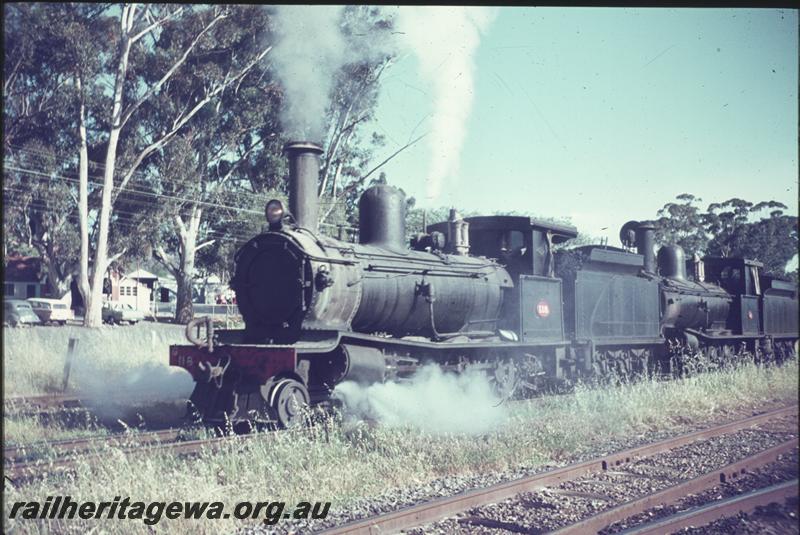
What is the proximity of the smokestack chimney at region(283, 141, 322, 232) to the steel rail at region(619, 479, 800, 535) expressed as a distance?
228 inches

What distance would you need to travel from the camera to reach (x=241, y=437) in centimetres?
797

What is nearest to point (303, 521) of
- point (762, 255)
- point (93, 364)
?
point (93, 364)

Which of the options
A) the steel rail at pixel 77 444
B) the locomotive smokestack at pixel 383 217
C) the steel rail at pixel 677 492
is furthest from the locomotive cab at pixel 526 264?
the steel rail at pixel 77 444

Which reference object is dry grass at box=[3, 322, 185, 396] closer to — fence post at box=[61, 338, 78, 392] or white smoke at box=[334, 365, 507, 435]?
fence post at box=[61, 338, 78, 392]

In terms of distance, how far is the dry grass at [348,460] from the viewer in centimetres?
574

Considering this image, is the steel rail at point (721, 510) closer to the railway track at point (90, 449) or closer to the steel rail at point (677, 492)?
the steel rail at point (677, 492)

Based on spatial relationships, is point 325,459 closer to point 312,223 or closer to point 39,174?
point 312,223

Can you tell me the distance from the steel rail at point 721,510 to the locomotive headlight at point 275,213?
5.68m

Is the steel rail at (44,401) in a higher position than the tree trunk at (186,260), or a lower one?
lower

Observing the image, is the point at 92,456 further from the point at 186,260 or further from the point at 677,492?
the point at 186,260

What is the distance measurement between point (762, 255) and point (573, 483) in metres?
14.9

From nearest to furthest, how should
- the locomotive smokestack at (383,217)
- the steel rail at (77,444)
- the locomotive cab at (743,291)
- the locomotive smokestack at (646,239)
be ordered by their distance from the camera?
the steel rail at (77,444)
the locomotive smokestack at (383,217)
the locomotive smokestack at (646,239)
the locomotive cab at (743,291)

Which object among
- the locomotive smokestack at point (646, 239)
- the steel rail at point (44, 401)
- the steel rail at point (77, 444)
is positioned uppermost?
the locomotive smokestack at point (646, 239)

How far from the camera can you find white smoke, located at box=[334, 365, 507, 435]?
8.85 meters
